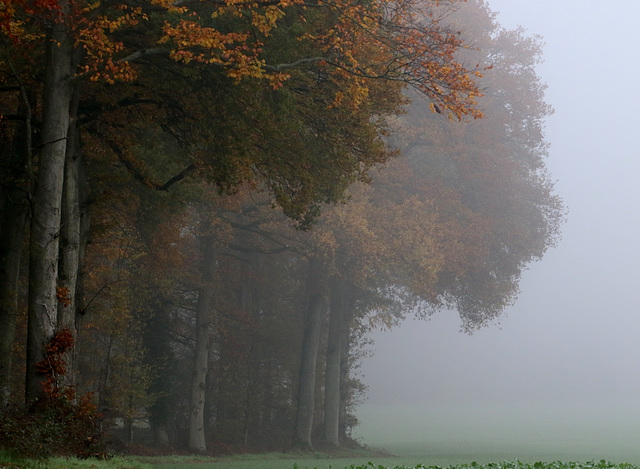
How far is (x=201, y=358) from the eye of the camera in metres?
32.7

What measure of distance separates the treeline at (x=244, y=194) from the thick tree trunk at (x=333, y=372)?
99mm

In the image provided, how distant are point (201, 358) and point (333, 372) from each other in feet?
26.9

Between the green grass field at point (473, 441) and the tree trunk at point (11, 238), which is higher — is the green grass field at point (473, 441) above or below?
below

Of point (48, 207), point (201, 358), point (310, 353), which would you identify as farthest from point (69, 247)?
point (310, 353)

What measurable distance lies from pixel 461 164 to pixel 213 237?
13.4 metres

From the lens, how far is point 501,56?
43.4m

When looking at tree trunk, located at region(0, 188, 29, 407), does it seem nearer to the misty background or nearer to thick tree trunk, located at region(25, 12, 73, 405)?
thick tree trunk, located at region(25, 12, 73, 405)

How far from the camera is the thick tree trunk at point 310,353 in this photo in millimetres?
36281

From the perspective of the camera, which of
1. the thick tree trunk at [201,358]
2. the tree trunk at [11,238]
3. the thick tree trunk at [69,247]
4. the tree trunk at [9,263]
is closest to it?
the thick tree trunk at [69,247]

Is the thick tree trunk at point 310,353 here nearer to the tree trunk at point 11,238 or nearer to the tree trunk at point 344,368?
the tree trunk at point 344,368

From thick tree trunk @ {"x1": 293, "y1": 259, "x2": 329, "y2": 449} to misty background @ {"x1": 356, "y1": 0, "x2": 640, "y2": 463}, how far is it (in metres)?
10.7

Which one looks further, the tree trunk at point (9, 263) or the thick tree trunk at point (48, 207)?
the tree trunk at point (9, 263)

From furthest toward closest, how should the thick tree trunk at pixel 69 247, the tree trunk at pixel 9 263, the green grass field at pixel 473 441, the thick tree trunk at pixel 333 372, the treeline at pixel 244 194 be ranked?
the thick tree trunk at pixel 333 372 < the green grass field at pixel 473 441 < the tree trunk at pixel 9 263 < the thick tree trunk at pixel 69 247 < the treeline at pixel 244 194

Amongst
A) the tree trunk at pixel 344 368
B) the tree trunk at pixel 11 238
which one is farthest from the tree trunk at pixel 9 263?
the tree trunk at pixel 344 368
